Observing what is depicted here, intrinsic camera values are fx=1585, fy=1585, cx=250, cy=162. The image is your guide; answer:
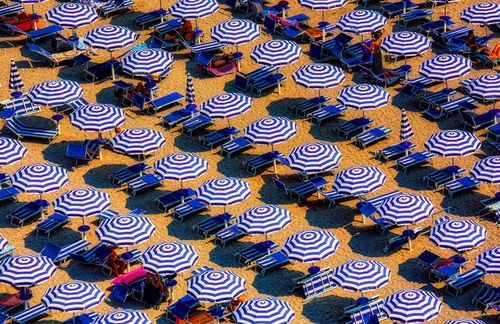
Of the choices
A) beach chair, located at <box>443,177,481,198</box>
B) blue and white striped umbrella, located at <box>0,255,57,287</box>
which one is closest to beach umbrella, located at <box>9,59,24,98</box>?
blue and white striped umbrella, located at <box>0,255,57,287</box>

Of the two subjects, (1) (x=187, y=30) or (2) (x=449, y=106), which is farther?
(1) (x=187, y=30)

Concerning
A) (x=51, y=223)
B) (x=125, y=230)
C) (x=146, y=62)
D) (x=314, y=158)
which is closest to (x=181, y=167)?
(x=125, y=230)

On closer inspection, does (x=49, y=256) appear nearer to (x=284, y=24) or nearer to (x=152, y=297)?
(x=152, y=297)

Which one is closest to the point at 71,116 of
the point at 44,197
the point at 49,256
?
the point at 44,197

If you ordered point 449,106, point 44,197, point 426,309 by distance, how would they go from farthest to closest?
point 449,106, point 44,197, point 426,309

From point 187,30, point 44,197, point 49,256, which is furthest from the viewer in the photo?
point 187,30

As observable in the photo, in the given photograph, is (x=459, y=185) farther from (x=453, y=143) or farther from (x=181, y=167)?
(x=181, y=167)
